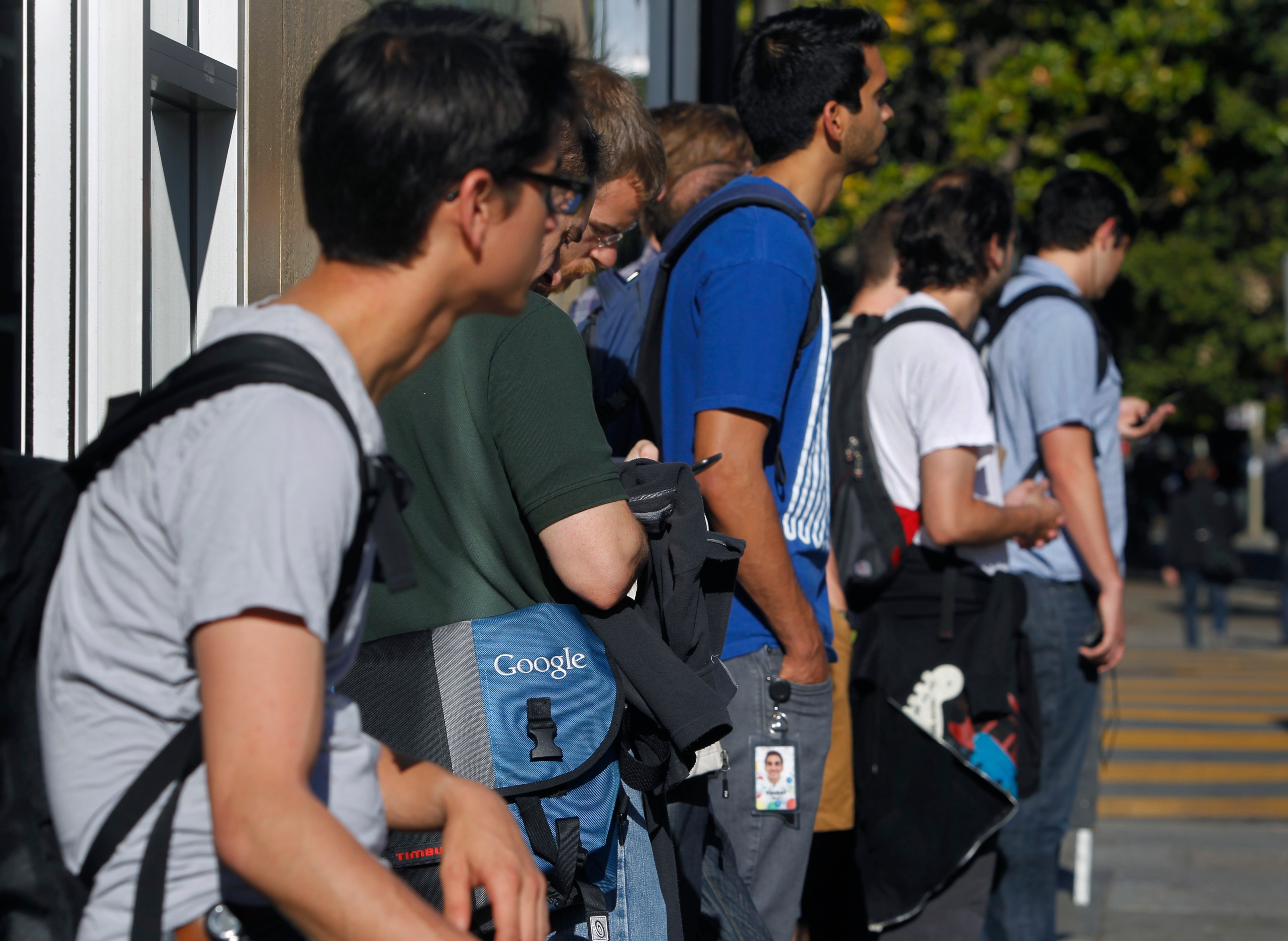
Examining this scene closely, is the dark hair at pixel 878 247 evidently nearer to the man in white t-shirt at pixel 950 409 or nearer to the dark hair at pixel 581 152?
the man in white t-shirt at pixel 950 409

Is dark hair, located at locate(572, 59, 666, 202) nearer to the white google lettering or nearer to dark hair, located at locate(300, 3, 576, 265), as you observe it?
the white google lettering

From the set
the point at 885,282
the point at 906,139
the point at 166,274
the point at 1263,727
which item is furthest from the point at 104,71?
the point at 906,139

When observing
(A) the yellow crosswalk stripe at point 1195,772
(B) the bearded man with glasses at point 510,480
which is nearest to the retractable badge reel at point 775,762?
(B) the bearded man with glasses at point 510,480

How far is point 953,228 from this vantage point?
3.80 metres

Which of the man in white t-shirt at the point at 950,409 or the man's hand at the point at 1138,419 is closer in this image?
the man in white t-shirt at the point at 950,409

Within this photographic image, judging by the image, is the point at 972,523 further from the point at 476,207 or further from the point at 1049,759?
the point at 476,207

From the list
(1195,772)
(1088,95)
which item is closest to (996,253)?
(1195,772)

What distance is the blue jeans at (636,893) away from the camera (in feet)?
6.91

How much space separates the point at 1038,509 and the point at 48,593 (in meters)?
2.96

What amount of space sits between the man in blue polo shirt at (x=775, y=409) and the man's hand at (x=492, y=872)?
1.39 metres

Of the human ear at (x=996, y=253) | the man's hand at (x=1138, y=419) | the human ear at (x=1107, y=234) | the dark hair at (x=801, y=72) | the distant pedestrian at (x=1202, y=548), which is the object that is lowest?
the distant pedestrian at (x=1202, y=548)

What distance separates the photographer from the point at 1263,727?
1011cm

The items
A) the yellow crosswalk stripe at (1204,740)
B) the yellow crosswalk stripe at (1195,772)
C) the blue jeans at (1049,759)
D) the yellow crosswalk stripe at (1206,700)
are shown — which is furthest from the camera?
the yellow crosswalk stripe at (1206,700)

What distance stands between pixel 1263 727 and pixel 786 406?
863cm
